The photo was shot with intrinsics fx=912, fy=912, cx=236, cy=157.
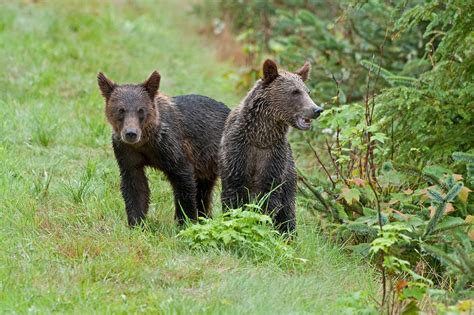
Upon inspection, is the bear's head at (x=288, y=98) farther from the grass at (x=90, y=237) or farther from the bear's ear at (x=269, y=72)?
the grass at (x=90, y=237)

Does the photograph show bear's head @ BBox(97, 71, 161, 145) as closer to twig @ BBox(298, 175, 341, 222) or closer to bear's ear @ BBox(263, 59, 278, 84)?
bear's ear @ BBox(263, 59, 278, 84)

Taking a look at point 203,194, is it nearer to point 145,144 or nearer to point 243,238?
point 145,144

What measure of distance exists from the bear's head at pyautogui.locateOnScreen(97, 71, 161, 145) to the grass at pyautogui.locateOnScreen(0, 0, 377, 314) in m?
0.70

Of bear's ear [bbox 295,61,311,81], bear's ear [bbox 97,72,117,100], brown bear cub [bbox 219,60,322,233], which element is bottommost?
brown bear cub [bbox 219,60,322,233]

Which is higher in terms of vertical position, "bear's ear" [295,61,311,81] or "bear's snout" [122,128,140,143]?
"bear's ear" [295,61,311,81]

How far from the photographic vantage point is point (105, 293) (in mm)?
5836

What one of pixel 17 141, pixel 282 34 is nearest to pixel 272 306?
pixel 17 141

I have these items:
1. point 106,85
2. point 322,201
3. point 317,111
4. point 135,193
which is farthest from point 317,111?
point 106,85

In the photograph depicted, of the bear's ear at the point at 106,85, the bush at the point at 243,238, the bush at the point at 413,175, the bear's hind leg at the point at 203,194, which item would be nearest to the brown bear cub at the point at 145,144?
the bear's ear at the point at 106,85

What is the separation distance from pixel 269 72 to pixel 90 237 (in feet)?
6.41

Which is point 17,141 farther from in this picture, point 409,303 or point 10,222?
point 409,303

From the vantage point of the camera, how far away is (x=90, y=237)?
268 inches

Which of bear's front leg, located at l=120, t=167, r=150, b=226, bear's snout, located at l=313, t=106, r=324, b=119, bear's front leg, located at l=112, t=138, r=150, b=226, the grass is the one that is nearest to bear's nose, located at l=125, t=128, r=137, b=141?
bear's front leg, located at l=112, t=138, r=150, b=226

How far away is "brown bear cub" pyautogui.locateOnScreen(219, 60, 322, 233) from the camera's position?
23.9ft
